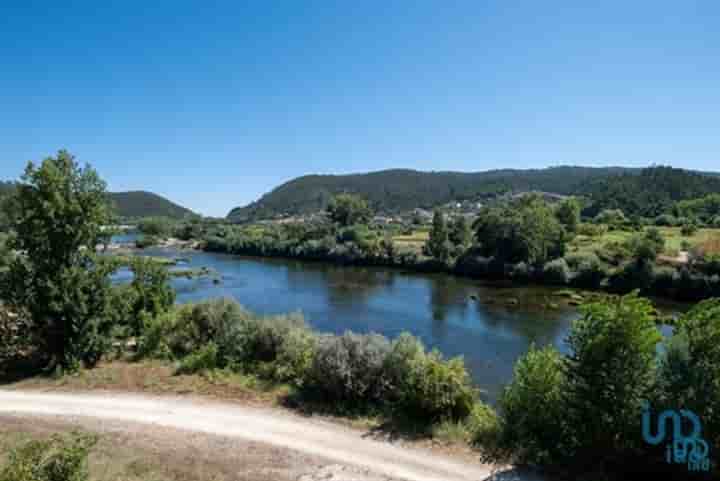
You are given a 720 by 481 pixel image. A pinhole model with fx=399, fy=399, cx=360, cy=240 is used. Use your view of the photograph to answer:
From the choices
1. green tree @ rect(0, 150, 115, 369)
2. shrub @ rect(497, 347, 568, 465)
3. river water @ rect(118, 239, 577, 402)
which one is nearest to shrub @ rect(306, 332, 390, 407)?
shrub @ rect(497, 347, 568, 465)

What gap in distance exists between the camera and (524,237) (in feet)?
162

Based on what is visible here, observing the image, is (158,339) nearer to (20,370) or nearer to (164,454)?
(20,370)

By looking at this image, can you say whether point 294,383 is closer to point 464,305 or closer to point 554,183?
point 464,305

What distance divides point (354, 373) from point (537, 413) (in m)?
4.74

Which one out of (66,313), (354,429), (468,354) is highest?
(66,313)

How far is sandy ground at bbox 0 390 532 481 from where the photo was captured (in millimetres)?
8023

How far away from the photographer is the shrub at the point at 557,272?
4312 cm

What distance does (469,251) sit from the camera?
54281 mm

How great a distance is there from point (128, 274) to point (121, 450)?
181 ft

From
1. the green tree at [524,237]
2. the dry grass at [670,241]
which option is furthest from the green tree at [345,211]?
the dry grass at [670,241]

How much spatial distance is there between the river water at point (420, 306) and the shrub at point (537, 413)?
25.0 ft

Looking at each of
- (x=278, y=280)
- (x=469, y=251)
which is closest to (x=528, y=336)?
(x=469, y=251)

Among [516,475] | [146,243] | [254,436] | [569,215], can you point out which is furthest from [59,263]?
[146,243]

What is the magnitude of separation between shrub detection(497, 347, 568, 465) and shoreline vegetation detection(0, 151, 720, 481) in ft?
0.08
